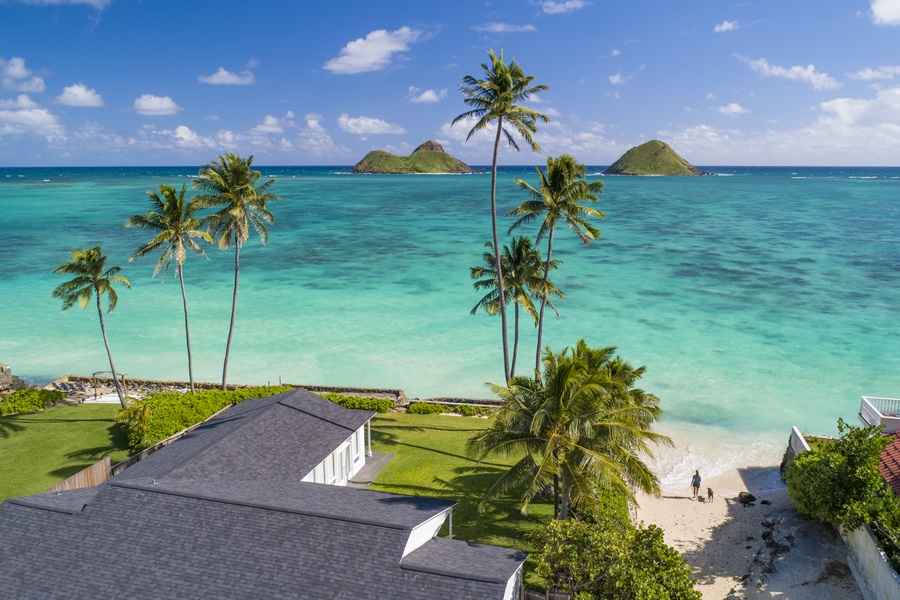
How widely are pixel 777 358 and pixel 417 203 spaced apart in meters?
113

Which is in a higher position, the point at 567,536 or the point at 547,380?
the point at 547,380

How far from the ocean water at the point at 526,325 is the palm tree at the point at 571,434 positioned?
9.85 meters

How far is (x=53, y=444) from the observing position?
2720 cm

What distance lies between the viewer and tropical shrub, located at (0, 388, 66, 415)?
3077 cm

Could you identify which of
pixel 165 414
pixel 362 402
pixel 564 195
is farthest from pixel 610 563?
pixel 165 414

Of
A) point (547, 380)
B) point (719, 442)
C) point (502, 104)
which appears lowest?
point (719, 442)

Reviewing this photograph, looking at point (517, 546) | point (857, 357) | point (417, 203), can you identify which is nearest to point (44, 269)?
point (517, 546)

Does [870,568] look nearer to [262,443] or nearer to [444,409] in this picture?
[444,409]

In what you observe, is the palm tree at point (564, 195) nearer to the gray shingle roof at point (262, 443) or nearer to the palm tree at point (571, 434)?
the palm tree at point (571, 434)

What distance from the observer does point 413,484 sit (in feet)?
77.8

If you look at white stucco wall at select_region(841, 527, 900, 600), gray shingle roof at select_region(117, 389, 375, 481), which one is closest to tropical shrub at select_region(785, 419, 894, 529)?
white stucco wall at select_region(841, 527, 900, 600)

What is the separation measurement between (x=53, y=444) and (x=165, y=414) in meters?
5.61

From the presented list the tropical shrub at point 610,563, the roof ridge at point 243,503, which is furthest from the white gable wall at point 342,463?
the tropical shrub at point 610,563

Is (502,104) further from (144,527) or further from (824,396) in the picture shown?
(824,396)
